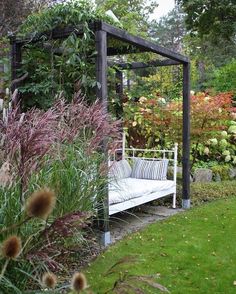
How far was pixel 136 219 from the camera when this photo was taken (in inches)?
218

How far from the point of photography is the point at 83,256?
389cm

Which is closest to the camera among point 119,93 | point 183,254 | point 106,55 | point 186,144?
point 183,254

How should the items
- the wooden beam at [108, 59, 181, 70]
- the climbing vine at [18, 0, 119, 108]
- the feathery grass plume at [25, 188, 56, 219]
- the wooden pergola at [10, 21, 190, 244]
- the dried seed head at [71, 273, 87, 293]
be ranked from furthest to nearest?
the wooden beam at [108, 59, 181, 70], the climbing vine at [18, 0, 119, 108], the wooden pergola at [10, 21, 190, 244], the dried seed head at [71, 273, 87, 293], the feathery grass plume at [25, 188, 56, 219]

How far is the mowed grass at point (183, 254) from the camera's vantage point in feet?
11.1

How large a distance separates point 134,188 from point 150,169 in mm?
1039

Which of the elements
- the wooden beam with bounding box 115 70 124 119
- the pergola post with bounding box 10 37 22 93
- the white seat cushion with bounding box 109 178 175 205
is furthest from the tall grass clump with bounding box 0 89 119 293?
the wooden beam with bounding box 115 70 124 119

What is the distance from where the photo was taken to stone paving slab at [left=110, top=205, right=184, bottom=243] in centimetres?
486

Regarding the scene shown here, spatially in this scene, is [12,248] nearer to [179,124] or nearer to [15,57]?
[15,57]

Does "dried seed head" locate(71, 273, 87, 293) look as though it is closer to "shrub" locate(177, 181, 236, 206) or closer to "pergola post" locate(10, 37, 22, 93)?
"pergola post" locate(10, 37, 22, 93)

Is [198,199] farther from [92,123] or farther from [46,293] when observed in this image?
[46,293]

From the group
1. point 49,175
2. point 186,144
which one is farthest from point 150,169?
point 49,175

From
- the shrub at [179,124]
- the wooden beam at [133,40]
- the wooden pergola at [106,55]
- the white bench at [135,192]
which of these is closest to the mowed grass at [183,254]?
the white bench at [135,192]

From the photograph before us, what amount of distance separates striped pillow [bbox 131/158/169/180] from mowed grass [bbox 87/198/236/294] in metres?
0.87

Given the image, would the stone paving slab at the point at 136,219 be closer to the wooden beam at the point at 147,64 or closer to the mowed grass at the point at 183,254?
the mowed grass at the point at 183,254
